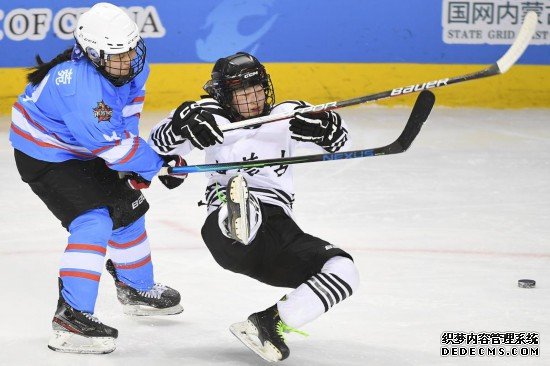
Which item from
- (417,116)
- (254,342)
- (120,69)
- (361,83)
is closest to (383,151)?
(417,116)

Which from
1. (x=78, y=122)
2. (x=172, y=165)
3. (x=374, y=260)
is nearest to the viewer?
(x=78, y=122)

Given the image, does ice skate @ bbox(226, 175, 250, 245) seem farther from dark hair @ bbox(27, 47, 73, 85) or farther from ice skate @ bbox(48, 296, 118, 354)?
dark hair @ bbox(27, 47, 73, 85)

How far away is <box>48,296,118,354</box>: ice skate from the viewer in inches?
123

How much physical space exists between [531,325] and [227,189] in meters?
1.02

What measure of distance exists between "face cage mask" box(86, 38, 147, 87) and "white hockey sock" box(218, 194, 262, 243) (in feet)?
1.55

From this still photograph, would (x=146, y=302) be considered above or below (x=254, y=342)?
below

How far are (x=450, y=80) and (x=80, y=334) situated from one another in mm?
1192

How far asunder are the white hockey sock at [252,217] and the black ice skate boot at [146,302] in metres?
0.52

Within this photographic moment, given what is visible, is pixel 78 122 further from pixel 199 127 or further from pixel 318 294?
pixel 318 294

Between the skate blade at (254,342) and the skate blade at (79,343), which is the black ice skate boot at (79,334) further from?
the skate blade at (254,342)

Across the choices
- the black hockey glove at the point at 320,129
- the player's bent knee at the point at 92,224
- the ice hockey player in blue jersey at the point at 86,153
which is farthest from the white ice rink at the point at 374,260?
the black hockey glove at the point at 320,129

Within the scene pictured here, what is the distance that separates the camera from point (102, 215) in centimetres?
318

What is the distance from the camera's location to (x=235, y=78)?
314 centimetres

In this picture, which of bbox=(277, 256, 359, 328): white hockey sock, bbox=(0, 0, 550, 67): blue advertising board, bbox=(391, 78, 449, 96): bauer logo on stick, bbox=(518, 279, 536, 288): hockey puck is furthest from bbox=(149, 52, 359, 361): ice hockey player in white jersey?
bbox=(0, 0, 550, 67): blue advertising board
